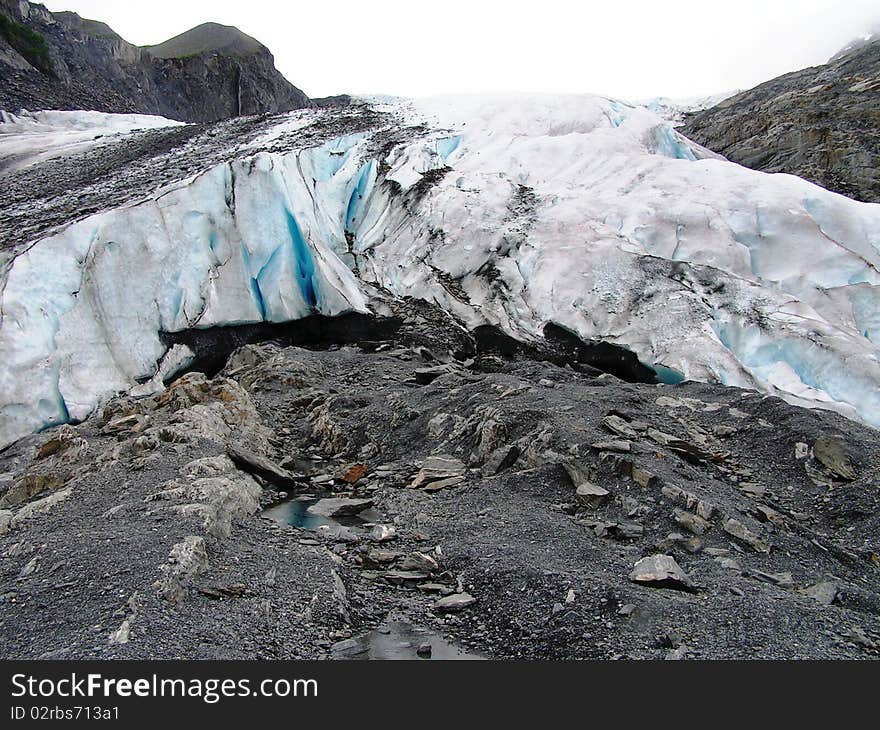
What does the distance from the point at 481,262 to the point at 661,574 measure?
8.32 meters

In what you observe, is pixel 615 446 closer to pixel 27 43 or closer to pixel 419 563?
pixel 419 563

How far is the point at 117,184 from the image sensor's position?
12.6m

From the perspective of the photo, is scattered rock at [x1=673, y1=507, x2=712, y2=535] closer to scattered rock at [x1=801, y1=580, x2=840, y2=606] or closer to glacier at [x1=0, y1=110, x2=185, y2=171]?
scattered rock at [x1=801, y1=580, x2=840, y2=606]

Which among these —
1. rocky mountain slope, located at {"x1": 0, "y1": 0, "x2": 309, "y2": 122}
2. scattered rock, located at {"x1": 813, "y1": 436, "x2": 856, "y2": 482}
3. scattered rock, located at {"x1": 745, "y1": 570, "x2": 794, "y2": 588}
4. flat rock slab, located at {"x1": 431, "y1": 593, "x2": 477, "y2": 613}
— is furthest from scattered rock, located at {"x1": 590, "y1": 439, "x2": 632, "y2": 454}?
rocky mountain slope, located at {"x1": 0, "y1": 0, "x2": 309, "y2": 122}

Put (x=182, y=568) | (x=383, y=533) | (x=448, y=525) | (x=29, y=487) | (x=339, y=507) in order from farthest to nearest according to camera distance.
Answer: (x=339, y=507)
(x=29, y=487)
(x=448, y=525)
(x=383, y=533)
(x=182, y=568)

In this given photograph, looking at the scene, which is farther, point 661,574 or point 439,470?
point 439,470

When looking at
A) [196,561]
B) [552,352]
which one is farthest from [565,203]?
[196,561]

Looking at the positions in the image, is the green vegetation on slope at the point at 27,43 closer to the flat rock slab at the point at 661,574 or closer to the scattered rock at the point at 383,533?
the scattered rock at the point at 383,533

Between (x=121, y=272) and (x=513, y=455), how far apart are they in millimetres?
7283

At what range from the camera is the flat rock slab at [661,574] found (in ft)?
16.5

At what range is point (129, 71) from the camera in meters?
30.8

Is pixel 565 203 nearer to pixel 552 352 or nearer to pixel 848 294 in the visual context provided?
pixel 552 352

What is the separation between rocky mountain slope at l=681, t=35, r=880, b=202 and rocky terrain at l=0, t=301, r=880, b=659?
33.6 ft

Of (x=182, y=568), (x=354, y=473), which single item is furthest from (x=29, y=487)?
(x=354, y=473)
